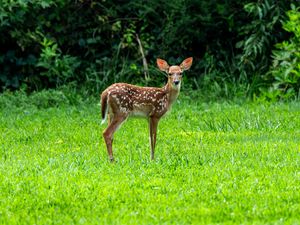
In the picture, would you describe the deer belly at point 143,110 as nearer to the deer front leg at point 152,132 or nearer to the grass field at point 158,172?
the deer front leg at point 152,132

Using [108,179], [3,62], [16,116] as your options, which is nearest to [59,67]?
[3,62]

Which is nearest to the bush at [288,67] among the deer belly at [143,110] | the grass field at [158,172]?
the grass field at [158,172]

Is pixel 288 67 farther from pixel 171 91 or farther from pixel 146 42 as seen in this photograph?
pixel 171 91

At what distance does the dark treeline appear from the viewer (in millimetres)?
17219

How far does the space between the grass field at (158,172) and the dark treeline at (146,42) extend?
3.05m

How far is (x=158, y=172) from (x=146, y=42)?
9374mm

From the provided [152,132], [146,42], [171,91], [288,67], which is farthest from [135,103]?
[146,42]

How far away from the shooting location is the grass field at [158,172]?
7988 mm

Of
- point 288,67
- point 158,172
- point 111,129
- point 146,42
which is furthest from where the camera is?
point 146,42

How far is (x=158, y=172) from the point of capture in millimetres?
9633

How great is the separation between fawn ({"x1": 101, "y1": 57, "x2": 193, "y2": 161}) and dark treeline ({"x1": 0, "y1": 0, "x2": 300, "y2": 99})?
18.7 feet

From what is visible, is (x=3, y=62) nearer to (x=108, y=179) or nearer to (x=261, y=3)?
(x=261, y=3)

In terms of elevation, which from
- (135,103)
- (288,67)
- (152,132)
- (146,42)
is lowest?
(146,42)

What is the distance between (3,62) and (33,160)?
7.91m
